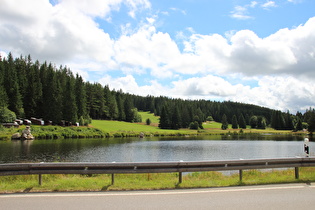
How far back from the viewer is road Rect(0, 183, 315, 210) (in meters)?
6.84

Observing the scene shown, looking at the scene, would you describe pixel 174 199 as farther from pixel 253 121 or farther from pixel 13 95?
pixel 253 121

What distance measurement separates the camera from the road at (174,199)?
22.4ft

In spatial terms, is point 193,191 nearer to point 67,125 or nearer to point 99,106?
point 67,125

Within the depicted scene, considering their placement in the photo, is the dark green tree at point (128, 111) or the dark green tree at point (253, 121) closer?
Answer: the dark green tree at point (128, 111)

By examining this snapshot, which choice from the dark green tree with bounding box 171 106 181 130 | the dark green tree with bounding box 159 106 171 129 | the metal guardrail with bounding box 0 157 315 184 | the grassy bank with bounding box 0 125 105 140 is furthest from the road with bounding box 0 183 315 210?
the dark green tree with bounding box 171 106 181 130

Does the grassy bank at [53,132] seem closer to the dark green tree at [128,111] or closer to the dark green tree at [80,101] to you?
the dark green tree at [80,101]

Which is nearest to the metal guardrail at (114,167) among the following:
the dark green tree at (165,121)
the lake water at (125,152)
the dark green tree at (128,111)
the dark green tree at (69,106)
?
the lake water at (125,152)

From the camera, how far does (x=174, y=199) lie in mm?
7602

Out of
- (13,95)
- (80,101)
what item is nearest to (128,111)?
(80,101)

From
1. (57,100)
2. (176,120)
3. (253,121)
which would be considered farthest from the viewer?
(253,121)

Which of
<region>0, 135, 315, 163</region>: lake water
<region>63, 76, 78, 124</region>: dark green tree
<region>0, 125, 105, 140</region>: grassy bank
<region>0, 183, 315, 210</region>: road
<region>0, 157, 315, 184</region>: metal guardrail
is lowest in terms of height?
<region>0, 135, 315, 163</region>: lake water

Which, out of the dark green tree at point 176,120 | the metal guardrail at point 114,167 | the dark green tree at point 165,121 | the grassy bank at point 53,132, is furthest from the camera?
the dark green tree at point 176,120

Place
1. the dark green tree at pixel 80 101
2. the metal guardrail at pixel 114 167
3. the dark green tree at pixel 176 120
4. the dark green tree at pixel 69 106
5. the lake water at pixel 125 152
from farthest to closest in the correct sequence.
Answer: the dark green tree at pixel 176 120
the dark green tree at pixel 80 101
the dark green tree at pixel 69 106
the lake water at pixel 125 152
the metal guardrail at pixel 114 167

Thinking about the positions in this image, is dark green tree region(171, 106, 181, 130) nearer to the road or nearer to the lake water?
the lake water
